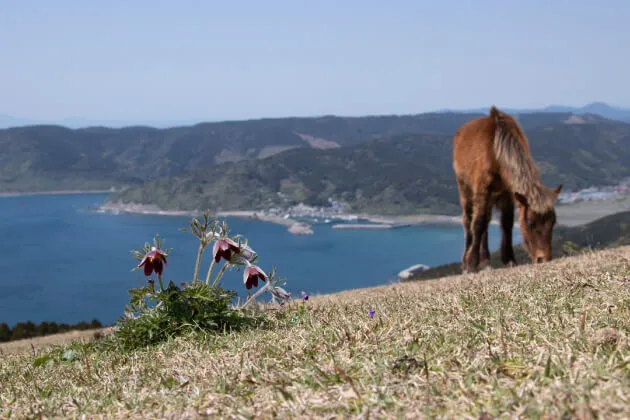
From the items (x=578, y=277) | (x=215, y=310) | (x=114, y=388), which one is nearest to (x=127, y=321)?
(x=215, y=310)

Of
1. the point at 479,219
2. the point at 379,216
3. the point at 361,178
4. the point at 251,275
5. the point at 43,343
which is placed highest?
the point at 251,275

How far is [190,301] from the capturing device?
12.6 ft

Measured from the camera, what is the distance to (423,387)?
1885 mm

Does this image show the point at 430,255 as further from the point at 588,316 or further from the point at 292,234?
the point at 588,316

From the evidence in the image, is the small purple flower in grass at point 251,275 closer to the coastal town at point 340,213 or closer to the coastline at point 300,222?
the coastline at point 300,222

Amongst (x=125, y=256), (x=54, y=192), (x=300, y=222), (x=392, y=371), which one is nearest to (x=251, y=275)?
(x=392, y=371)

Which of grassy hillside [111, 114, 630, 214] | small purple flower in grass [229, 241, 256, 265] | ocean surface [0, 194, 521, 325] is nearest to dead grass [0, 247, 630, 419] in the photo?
small purple flower in grass [229, 241, 256, 265]

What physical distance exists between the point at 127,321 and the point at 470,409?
8.99ft

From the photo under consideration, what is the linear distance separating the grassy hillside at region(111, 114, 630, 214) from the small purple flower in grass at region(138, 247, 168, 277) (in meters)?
132

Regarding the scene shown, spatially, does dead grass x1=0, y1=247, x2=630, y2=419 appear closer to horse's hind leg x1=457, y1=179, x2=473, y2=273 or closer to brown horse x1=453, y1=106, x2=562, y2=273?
brown horse x1=453, y1=106, x2=562, y2=273

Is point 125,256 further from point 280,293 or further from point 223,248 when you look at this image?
point 223,248

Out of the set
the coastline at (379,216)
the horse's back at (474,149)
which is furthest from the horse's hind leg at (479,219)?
the coastline at (379,216)

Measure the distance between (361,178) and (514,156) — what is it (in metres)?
156

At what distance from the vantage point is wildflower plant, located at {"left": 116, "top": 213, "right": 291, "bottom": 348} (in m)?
3.76
